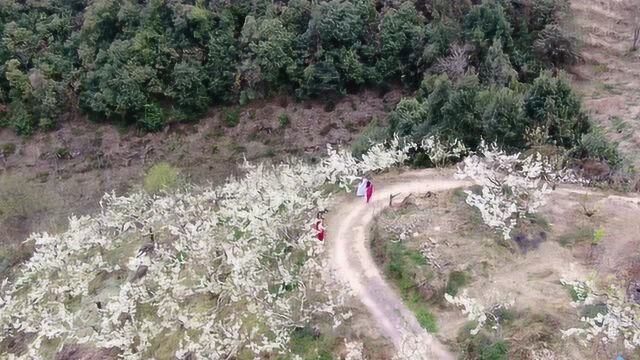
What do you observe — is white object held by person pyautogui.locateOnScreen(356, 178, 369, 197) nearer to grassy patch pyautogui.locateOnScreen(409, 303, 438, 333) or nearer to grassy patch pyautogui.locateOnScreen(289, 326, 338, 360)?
grassy patch pyautogui.locateOnScreen(409, 303, 438, 333)

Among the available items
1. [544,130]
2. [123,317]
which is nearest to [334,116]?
[544,130]

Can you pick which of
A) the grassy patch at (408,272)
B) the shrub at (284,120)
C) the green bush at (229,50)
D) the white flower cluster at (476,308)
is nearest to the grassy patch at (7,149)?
the green bush at (229,50)

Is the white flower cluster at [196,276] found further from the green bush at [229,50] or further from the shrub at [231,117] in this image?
the shrub at [231,117]

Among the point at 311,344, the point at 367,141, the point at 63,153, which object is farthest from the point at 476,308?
the point at 63,153

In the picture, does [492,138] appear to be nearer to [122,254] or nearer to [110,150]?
[122,254]

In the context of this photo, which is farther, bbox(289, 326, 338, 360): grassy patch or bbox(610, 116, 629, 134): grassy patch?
bbox(610, 116, 629, 134): grassy patch

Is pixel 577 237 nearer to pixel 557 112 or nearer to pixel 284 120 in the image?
pixel 557 112

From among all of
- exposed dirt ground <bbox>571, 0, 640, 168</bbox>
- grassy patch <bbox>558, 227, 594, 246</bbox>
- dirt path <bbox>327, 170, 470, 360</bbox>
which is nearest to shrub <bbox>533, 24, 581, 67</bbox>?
exposed dirt ground <bbox>571, 0, 640, 168</bbox>
